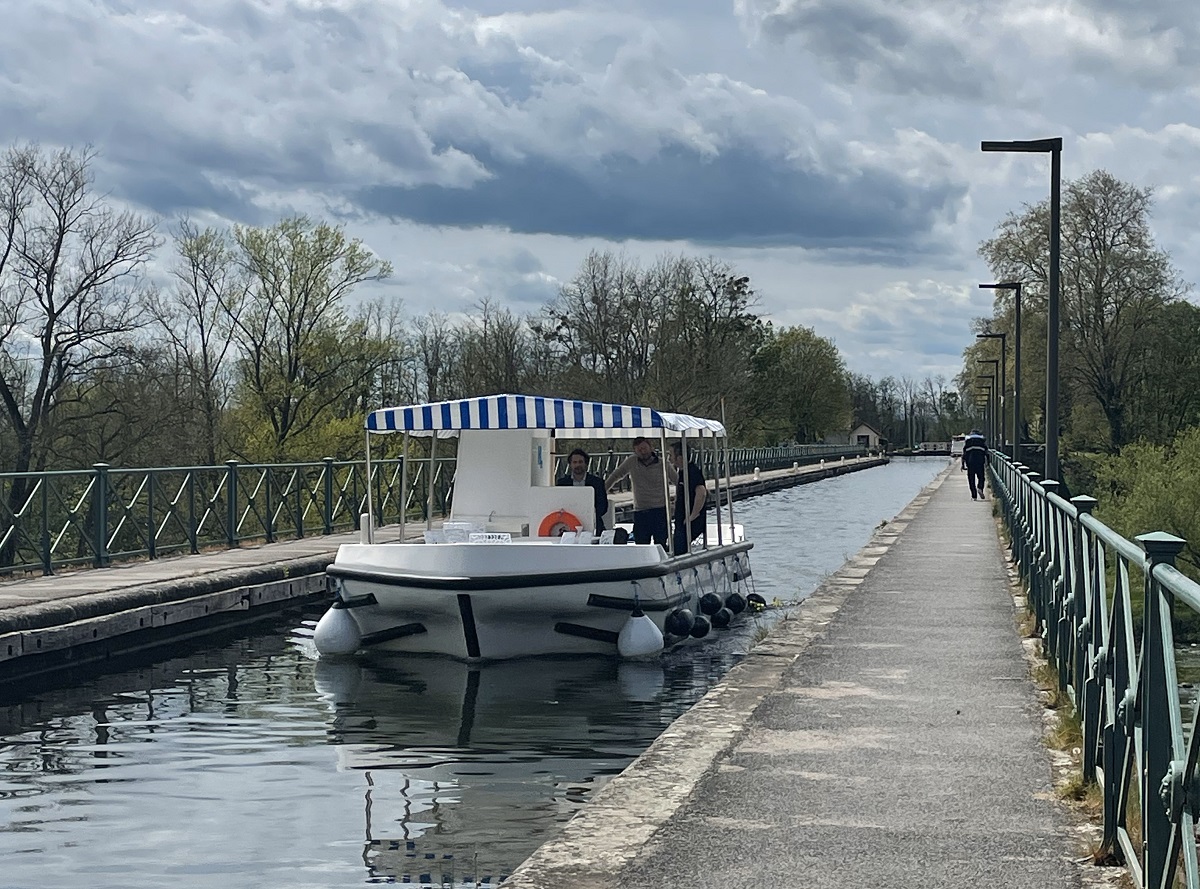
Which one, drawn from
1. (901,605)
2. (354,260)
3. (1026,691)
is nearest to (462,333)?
(354,260)

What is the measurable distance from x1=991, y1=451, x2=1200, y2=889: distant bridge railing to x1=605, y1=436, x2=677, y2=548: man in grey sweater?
7738 mm

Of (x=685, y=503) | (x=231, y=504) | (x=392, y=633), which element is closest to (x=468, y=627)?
(x=392, y=633)

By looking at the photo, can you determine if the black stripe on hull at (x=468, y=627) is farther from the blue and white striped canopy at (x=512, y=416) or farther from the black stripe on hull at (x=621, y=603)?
the blue and white striped canopy at (x=512, y=416)

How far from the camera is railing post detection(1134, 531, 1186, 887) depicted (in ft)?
14.1

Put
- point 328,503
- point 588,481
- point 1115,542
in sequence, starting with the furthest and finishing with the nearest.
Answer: point 328,503
point 588,481
point 1115,542

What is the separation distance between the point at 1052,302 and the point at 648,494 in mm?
8093

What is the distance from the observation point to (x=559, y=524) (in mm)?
15383

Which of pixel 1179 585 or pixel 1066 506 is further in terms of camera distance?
pixel 1066 506

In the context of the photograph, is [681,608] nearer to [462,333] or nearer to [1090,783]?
[1090,783]

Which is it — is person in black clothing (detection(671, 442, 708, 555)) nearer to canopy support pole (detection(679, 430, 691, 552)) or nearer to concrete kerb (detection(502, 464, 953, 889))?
canopy support pole (detection(679, 430, 691, 552))

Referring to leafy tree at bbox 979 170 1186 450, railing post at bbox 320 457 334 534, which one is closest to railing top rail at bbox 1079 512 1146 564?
railing post at bbox 320 457 334 534

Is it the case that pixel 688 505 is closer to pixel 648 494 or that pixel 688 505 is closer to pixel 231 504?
pixel 648 494

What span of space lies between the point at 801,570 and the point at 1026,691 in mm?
15608

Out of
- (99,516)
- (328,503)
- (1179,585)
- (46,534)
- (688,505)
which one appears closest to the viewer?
(1179,585)
